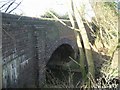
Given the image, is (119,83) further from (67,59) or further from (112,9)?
(67,59)

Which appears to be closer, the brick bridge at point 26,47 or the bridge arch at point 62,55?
the brick bridge at point 26,47

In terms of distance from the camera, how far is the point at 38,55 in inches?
319

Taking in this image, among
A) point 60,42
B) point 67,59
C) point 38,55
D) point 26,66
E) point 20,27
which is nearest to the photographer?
point 20,27

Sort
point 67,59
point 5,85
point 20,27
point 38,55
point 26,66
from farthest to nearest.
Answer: point 67,59, point 38,55, point 26,66, point 20,27, point 5,85

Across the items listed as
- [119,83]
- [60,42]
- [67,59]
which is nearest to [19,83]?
[119,83]

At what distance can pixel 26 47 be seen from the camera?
22.8 feet

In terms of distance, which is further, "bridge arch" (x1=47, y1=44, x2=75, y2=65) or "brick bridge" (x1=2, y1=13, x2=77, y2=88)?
"bridge arch" (x1=47, y1=44, x2=75, y2=65)

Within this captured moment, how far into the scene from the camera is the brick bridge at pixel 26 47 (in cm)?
534

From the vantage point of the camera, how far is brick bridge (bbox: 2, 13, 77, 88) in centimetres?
534

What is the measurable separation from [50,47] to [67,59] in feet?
15.4

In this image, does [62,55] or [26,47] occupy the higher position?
[26,47]

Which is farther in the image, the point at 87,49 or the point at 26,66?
the point at 26,66

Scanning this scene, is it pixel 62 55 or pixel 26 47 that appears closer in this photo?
pixel 26 47

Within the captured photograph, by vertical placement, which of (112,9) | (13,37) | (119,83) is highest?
(112,9)
